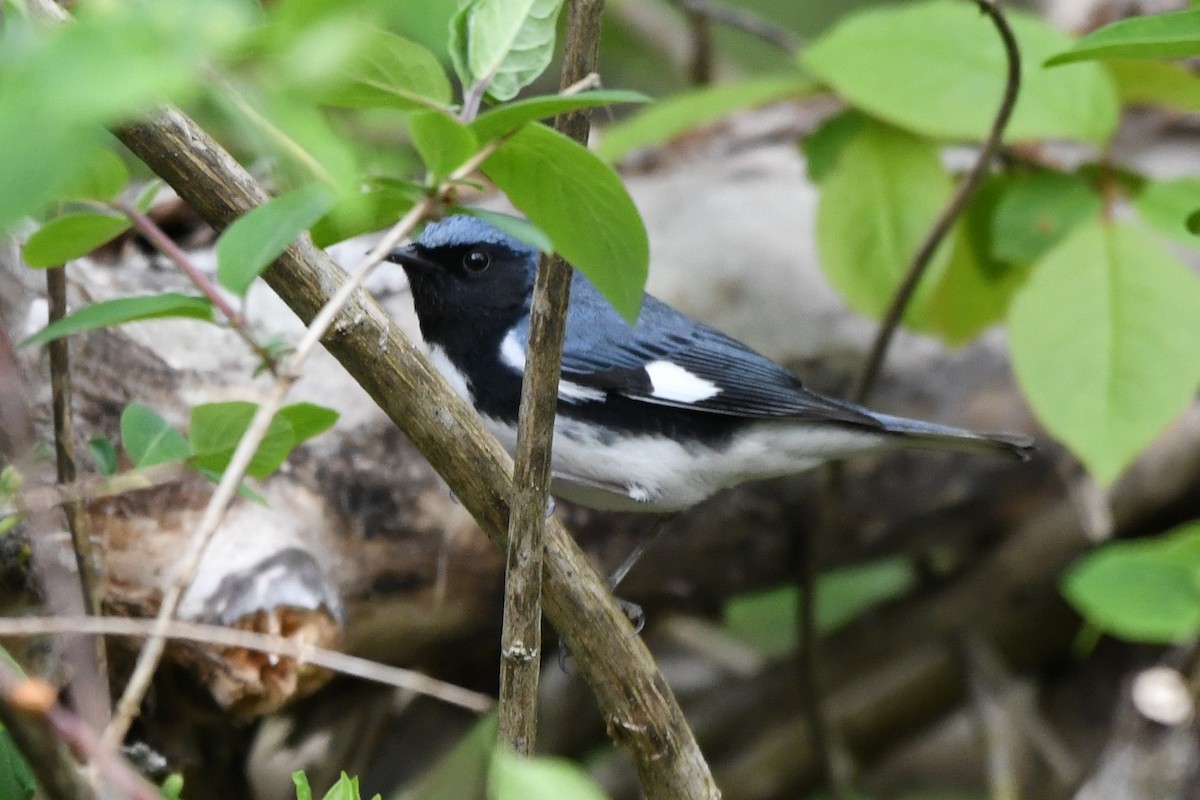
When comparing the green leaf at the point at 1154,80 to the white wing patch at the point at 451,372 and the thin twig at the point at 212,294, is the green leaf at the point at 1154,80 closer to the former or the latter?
the white wing patch at the point at 451,372

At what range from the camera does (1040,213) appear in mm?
2275

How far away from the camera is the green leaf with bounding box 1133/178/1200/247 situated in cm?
202

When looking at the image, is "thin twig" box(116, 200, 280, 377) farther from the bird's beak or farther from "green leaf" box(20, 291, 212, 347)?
→ the bird's beak

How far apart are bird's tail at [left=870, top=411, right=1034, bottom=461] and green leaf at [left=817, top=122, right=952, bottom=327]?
0.44 meters

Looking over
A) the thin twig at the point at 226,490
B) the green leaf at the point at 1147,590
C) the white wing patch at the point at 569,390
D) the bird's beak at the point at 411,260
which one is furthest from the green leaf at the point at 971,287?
the thin twig at the point at 226,490

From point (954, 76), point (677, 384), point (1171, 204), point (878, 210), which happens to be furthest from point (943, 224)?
point (677, 384)

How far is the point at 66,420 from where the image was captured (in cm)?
141

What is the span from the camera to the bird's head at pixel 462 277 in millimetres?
2010

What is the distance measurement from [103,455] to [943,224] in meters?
1.60

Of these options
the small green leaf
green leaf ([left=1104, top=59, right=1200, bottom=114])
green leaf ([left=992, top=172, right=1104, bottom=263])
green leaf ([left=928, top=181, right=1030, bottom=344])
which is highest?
green leaf ([left=1104, top=59, right=1200, bottom=114])

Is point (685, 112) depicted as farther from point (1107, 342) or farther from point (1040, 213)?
point (1107, 342)

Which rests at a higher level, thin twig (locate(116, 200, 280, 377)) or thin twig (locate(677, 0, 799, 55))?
thin twig (locate(677, 0, 799, 55))

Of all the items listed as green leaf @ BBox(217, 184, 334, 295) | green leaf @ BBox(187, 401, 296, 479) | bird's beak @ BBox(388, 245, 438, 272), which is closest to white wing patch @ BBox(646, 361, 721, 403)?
bird's beak @ BBox(388, 245, 438, 272)

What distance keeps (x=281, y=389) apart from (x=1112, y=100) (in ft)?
6.09
